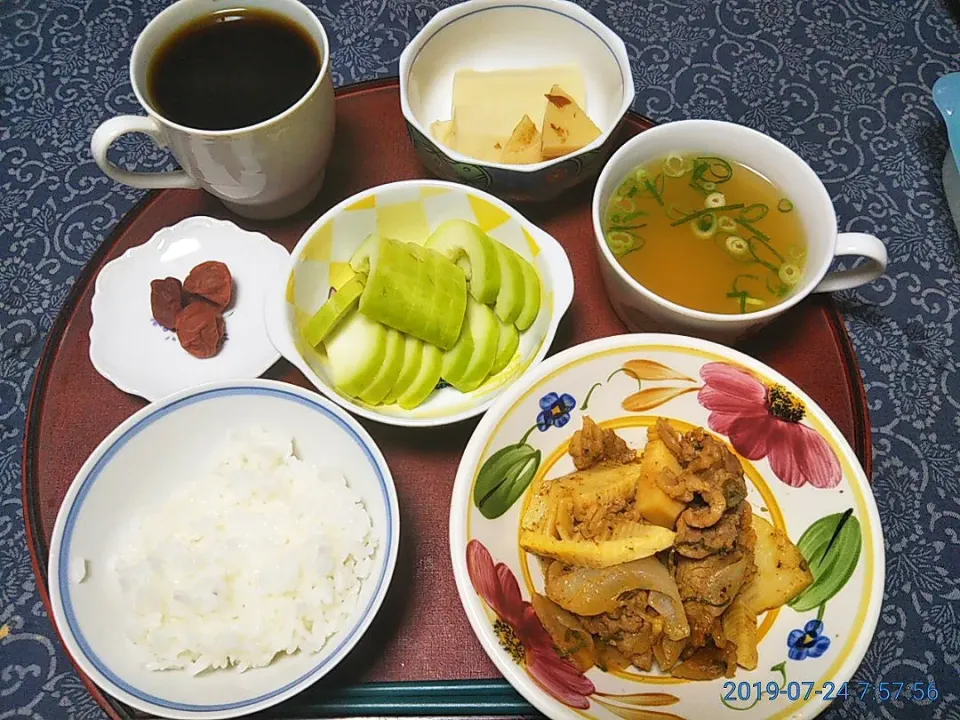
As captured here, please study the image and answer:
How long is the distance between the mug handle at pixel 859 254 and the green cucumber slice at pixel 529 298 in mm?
567

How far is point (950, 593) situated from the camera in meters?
1.52

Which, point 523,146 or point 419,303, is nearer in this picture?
point 419,303

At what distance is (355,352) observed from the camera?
148 cm

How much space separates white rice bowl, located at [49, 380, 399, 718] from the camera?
1.25 m

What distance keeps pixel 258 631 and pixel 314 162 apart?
1.00 meters

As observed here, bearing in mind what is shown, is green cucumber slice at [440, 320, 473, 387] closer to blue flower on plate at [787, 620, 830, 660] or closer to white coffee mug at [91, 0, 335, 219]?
white coffee mug at [91, 0, 335, 219]

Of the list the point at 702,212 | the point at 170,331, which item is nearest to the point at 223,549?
the point at 170,331

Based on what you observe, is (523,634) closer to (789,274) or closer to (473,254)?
(473,254)

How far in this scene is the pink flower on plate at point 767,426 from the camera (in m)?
1.34

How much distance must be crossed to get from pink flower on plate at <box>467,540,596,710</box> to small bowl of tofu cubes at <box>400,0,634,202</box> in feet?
2.77

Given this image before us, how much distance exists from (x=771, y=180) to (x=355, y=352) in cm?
102

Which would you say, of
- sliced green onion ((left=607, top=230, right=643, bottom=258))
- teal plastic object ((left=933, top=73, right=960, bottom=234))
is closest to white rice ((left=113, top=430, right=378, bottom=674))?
sliced green onion ((left=607, top=230, right=643, bottom=258))

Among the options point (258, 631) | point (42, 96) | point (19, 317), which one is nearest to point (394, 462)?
point (258, 631)

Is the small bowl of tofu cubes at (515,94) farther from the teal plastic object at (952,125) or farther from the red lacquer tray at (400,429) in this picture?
the teal plastic object at (952,125)
